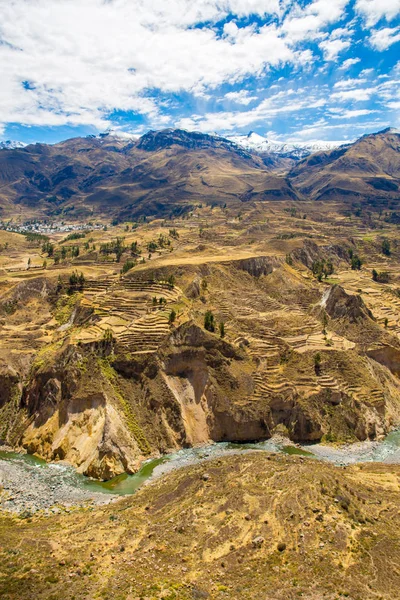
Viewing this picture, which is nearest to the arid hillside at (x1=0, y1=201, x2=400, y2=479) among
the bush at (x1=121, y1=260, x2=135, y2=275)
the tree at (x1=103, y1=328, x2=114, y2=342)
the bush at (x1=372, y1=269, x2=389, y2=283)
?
the tree at (x1=103, y1=328, x2=114, y2=342)

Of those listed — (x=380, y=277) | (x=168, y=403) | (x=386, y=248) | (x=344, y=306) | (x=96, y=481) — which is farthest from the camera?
(x=386, y=248)

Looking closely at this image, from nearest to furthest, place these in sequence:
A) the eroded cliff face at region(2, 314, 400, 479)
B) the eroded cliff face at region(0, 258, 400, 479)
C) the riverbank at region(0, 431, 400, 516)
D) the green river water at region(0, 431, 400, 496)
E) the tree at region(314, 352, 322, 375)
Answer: the riverbank at region(0, 431, 400, 516) → the green river water at region(0, 431, 400, 496) → the eroded cliff face at region(2, 314, 400, 479) → the eroded cliff face at region(0, 258, 400, 479) → the tree at region(314, 352, 322, 375)

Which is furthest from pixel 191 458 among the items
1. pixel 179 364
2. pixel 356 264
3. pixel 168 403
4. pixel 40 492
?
pixel 356 264

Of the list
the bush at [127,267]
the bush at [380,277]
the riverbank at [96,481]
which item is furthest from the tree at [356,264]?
the riverbank at [96,481]

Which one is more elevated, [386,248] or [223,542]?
[386,248]

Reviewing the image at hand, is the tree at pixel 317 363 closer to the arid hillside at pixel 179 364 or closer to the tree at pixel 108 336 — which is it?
the arid hillside at pixel 179 364

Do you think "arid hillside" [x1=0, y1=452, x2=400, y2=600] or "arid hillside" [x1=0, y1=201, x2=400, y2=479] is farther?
"arid hillside" [x1=0, y1=201, x2=400, y2=479]

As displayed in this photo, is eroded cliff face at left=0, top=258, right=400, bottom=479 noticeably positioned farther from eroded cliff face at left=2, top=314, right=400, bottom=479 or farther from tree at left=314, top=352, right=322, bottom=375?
tree at left=314, top=352, right=322, bottom=375

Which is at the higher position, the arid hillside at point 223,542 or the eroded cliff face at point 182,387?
the eroded cliff face at point 182,387

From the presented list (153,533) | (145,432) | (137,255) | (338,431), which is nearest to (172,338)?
(145,432)

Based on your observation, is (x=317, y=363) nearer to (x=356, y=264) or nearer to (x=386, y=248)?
(x=356, y=264)

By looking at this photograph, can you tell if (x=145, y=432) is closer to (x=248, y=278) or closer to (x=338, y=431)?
(x=338, y=431)

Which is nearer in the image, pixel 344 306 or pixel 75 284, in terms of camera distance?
pixel 344 306
